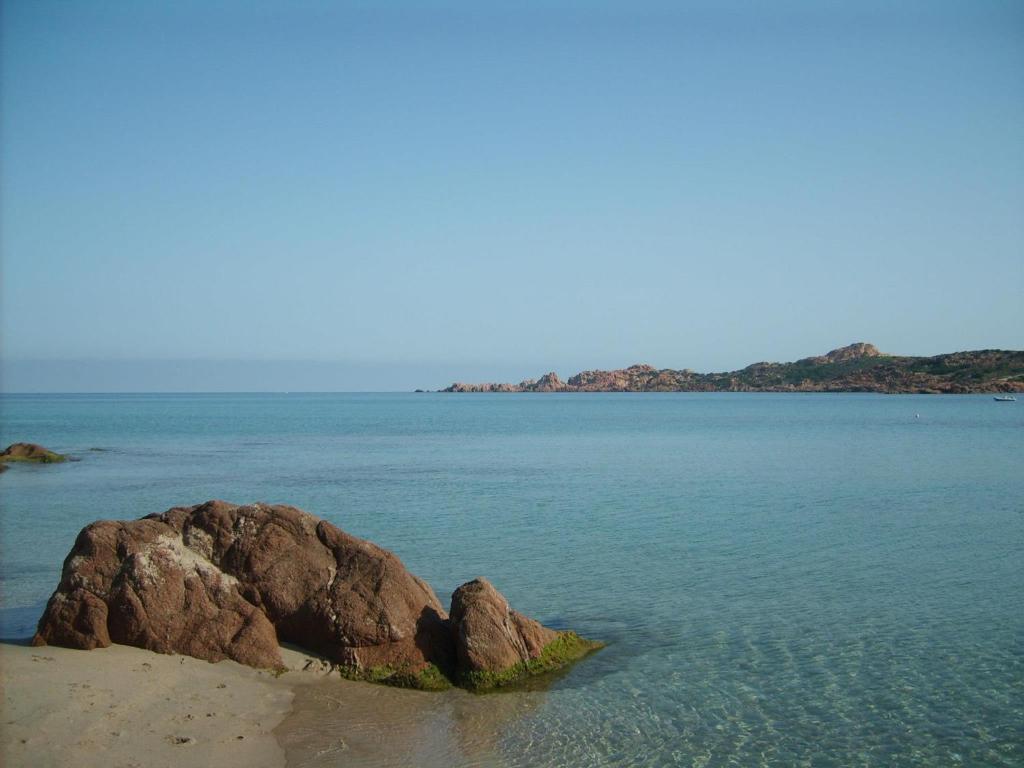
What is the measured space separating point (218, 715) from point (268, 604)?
242 centimetres

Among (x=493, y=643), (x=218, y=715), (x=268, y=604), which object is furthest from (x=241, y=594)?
(x=493, y=643)

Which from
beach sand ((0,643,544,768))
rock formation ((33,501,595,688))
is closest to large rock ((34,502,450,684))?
rock formation ((33,501,595,688))

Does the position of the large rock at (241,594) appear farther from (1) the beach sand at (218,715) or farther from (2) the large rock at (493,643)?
(2) the large rock at (493,643)

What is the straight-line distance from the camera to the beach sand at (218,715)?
9.70 metres

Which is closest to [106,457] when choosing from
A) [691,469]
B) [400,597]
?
[691,469]

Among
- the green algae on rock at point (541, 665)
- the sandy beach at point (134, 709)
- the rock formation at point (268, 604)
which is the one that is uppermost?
the rock formation at point (268, 604)

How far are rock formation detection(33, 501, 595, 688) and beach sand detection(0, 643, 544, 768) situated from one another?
0.32m

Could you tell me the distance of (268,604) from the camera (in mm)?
13109

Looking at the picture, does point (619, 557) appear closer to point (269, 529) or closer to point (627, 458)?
point (269, 529)

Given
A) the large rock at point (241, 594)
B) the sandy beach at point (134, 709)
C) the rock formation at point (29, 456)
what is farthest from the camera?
the rock formation at point (29, 456)

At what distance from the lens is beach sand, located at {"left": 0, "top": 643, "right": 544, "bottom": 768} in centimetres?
970

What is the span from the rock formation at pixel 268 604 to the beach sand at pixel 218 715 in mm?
319

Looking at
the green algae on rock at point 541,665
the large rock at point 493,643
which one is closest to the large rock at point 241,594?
the large rock at point 493,643

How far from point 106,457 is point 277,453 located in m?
9.90
